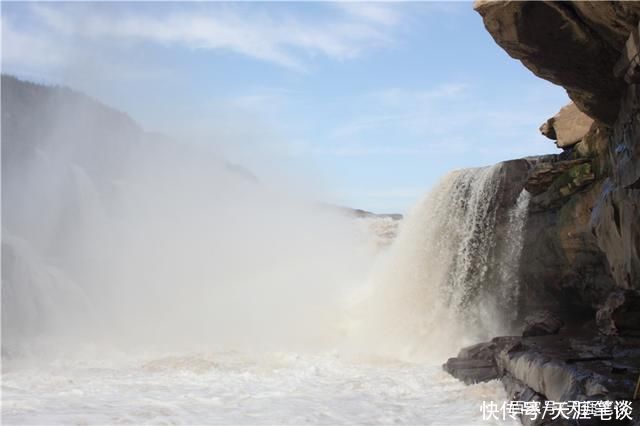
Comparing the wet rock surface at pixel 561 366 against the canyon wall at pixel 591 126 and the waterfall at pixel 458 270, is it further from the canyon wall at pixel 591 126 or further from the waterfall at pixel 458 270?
the waterfall at pixel 458 270

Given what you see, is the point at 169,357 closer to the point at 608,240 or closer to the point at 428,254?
the point at 428,254

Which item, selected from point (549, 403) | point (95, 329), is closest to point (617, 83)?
point (549, 403)

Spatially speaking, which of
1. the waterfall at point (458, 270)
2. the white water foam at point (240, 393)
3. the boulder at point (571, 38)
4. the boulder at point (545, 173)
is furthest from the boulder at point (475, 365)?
the boulder at point (571, 38)

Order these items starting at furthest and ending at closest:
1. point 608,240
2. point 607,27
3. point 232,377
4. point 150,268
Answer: point 150,268 → point 232,377 → point 608,240 → point 607,27

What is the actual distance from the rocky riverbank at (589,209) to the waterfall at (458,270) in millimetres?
1376

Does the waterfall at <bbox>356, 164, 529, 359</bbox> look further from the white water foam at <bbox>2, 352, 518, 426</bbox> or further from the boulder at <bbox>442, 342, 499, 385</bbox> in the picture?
the boulder at <bbox>442, 342, 499, 385</bbox>

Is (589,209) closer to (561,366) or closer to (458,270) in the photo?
(458,270)

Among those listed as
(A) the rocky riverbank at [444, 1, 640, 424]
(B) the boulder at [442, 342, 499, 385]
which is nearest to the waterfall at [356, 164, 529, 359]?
(A) the rocky riverbank at [444, 1, 640, 424]

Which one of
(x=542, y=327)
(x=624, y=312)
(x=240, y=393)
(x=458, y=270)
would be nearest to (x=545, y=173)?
(x=458, y=270)

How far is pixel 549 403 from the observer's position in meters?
6.82

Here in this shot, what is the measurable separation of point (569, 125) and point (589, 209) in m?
2.42

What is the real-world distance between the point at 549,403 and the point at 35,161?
1710cm

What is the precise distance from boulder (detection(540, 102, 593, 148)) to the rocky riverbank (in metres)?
1.04

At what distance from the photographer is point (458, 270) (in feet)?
47.3
